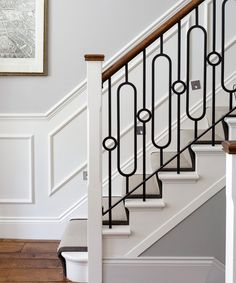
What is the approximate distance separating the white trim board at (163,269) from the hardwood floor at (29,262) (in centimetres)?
41

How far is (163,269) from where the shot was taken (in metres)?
3.24

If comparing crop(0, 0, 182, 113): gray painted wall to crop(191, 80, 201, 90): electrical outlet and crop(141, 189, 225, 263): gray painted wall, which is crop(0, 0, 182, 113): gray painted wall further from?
crop(141, 189, 225, 263): gray painted wall

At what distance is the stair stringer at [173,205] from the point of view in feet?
10.5

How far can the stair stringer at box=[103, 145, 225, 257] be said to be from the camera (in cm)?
321

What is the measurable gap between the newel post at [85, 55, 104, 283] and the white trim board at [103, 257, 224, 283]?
11cm

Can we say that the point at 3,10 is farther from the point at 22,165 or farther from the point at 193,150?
the point at 193,150

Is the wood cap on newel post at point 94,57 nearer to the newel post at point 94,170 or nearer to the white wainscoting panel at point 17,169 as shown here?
the newel post at point 94,170

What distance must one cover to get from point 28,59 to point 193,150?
1.90 meters

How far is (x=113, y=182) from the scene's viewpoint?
4.45 m

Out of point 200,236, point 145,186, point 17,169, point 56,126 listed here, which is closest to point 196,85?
point 56,126

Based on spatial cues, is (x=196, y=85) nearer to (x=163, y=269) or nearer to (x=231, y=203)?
(x=163, y=269)

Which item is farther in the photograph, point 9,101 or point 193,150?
point 9,101

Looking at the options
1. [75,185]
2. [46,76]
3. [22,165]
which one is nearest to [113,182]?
[75,185]

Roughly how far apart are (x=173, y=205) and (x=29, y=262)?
123cm
